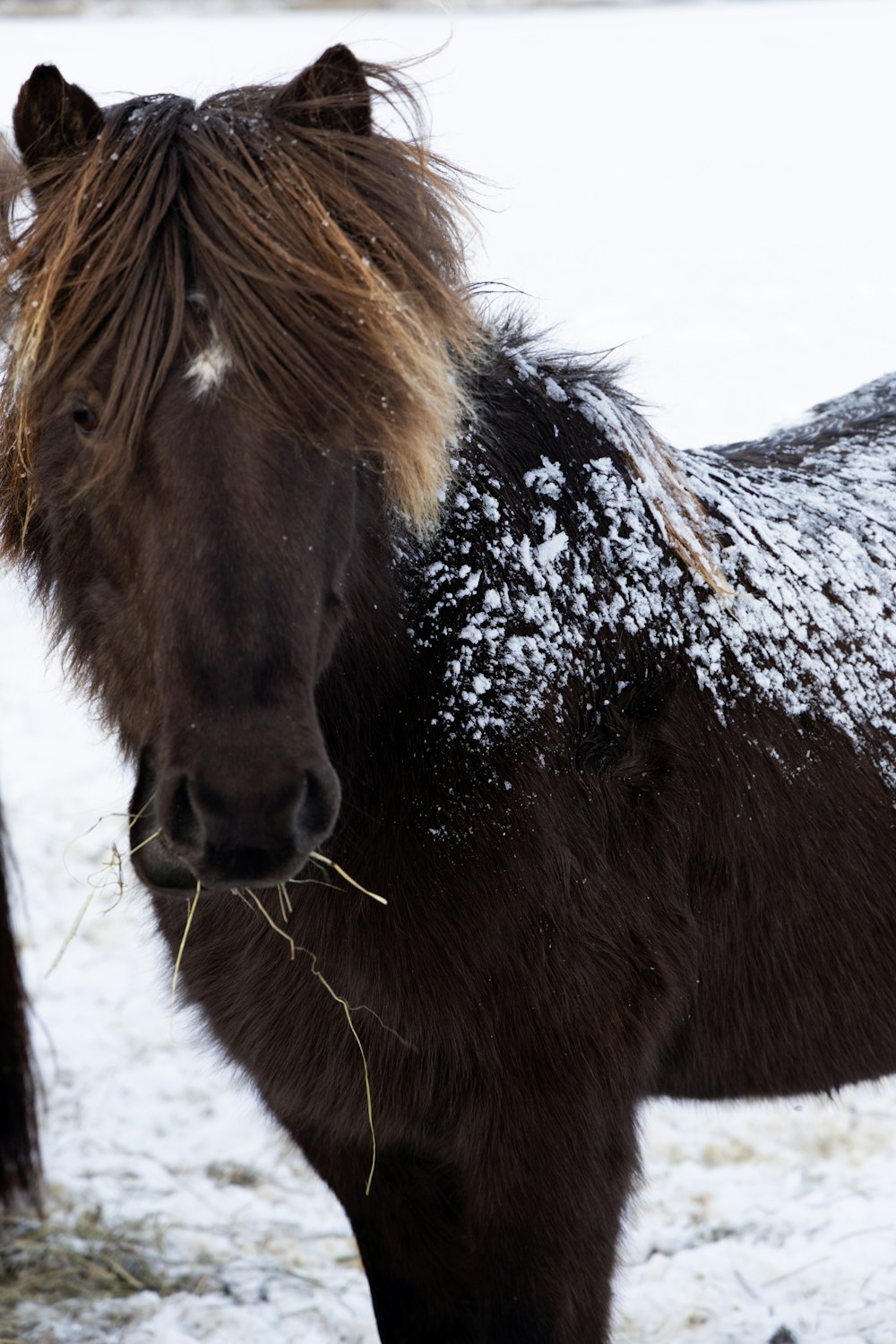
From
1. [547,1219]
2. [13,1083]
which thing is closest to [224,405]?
[547,1219]

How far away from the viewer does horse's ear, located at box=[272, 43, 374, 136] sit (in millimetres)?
1839

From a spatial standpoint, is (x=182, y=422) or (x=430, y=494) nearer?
(x=182, y=422)

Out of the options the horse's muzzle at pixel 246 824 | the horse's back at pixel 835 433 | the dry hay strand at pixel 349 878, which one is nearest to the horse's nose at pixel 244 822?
the horse's muzzle at pixel 246 824

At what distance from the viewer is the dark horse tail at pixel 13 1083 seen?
324cm

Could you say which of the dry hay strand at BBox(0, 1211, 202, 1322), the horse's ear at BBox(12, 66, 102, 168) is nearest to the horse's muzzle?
the horse's ear at BBox(12, 66, 102, 168)

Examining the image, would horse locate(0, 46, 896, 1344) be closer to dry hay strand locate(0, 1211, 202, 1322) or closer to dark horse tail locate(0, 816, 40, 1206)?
dry hay strand locate(0, 1211, 202, 1322)

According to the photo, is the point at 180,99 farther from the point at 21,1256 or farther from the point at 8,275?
the point at 21,1256

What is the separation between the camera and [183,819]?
150 cm

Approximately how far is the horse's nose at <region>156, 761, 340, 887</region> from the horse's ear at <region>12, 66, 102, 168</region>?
1.04m

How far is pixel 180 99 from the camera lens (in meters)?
1.83

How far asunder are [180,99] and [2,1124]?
9.20 feet

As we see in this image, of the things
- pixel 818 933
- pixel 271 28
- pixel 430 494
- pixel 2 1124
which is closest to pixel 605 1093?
pixel 818 933

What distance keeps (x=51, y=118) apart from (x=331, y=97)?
438 millimetres

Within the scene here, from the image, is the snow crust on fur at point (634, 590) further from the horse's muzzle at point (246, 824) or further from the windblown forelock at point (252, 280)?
the horse's muzzle at point (246, 824)
